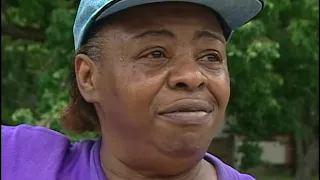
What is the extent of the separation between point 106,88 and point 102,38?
12 centimetres

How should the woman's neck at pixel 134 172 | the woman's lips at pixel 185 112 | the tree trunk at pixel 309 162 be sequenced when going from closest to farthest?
1. the woman's lips at pixel 185 112
2. the woman's neck at pixel 134 172
3. the tree trunk at pixel 309 162

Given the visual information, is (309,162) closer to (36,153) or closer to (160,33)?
(36,153)

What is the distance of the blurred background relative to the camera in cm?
494

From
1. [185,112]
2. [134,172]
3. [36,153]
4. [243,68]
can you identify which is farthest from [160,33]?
[243,68]

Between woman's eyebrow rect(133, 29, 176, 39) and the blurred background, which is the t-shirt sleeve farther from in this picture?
the blurred background

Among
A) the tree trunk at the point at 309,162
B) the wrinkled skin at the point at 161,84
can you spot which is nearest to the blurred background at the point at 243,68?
the tree trunk at the point at 309,162

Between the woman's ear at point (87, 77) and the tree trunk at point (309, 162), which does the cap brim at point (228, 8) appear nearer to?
the woman's ear at point (87, 77)

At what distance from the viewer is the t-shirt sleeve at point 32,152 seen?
5.04 feet

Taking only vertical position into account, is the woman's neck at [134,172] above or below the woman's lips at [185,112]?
below

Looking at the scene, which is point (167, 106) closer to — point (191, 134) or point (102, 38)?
point (191, 134)

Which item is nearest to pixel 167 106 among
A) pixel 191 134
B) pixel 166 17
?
pixel 191 134

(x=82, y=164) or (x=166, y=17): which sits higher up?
(x=166, y=17)

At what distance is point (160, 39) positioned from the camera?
142 cm

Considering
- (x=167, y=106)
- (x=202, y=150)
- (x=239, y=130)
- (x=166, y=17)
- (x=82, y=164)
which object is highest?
(x=166, y=17)
